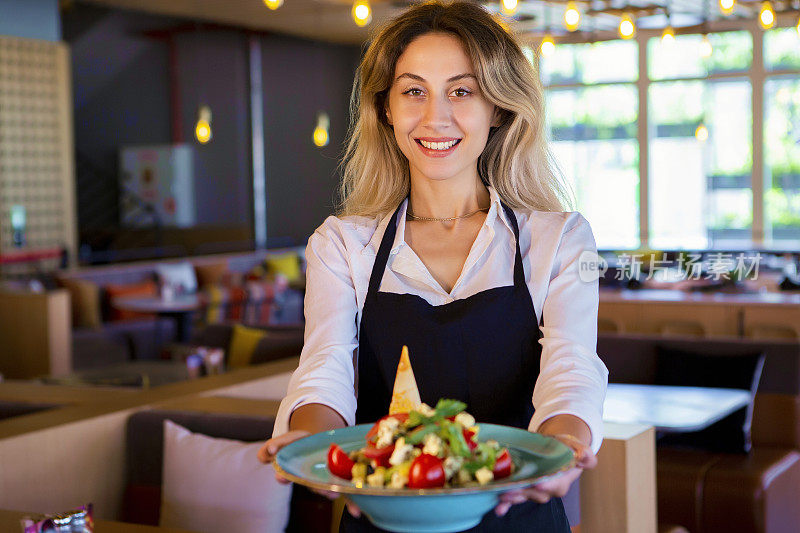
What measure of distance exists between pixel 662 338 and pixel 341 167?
287 cm

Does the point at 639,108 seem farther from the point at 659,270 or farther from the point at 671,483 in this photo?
the point at 671,483

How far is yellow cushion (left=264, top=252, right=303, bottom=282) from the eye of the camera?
35.5ft

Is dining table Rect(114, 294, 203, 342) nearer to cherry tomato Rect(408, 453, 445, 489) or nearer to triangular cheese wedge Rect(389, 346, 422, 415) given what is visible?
triangular cheese wedge Rect(389, 346, 422, 415)

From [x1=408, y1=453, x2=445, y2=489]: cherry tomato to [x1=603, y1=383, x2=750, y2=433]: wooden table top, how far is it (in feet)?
7.45

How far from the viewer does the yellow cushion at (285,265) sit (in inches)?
426

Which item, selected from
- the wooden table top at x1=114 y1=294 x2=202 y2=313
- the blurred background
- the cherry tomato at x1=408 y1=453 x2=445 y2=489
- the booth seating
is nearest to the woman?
the blurred background

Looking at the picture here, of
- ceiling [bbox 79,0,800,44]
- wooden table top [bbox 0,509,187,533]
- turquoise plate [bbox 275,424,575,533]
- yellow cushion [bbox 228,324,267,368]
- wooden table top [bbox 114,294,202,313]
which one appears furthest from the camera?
ceiling [bbox 79,0,800,44]

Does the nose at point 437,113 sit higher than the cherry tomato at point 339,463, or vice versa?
the nose at point 437,113

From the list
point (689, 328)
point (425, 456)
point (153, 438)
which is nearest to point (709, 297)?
point (689, 328)

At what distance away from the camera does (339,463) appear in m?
1.29

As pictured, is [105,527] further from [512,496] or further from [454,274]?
[512,496]


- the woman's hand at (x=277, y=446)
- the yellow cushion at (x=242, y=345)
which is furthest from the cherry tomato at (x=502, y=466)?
the yellow cushion at (x=242, y=345)

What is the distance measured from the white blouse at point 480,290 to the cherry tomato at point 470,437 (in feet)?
0.72

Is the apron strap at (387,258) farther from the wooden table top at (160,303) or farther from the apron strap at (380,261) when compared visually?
the wooden table top at (160,303)
